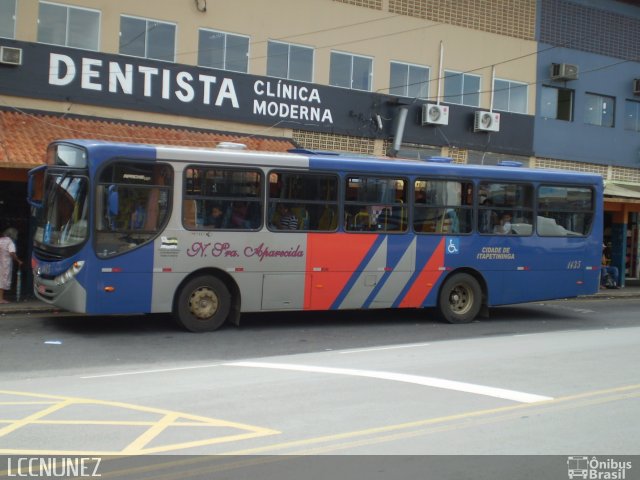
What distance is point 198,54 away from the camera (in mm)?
18953

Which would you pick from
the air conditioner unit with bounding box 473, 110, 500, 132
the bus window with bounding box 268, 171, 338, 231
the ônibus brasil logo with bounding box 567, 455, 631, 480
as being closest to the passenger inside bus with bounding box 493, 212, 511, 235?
the bus window with bounding box 268, 171, 338, 231

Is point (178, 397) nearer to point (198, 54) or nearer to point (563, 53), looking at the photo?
point (198, 54)

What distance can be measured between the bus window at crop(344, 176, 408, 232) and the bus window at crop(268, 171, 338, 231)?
313mm

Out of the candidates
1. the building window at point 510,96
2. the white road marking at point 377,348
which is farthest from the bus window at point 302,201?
the building window at point 510,96

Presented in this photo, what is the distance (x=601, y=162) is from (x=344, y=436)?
23.0 meters

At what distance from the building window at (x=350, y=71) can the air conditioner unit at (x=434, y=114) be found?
1.94 metres

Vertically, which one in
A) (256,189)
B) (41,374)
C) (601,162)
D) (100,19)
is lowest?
(41,374)

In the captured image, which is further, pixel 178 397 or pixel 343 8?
pixel 343 8

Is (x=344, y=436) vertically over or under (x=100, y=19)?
under

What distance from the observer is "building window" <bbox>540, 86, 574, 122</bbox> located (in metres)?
25.1

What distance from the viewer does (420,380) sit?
8531 millimetres

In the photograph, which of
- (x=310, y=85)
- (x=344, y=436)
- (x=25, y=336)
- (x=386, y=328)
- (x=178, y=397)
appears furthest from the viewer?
(x=310, y=85)

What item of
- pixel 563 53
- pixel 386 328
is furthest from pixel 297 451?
pixel 563 53

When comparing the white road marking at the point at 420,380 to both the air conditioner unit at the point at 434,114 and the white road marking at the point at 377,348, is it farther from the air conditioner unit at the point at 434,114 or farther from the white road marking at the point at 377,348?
the air conditioner unit at the point at 434,114
